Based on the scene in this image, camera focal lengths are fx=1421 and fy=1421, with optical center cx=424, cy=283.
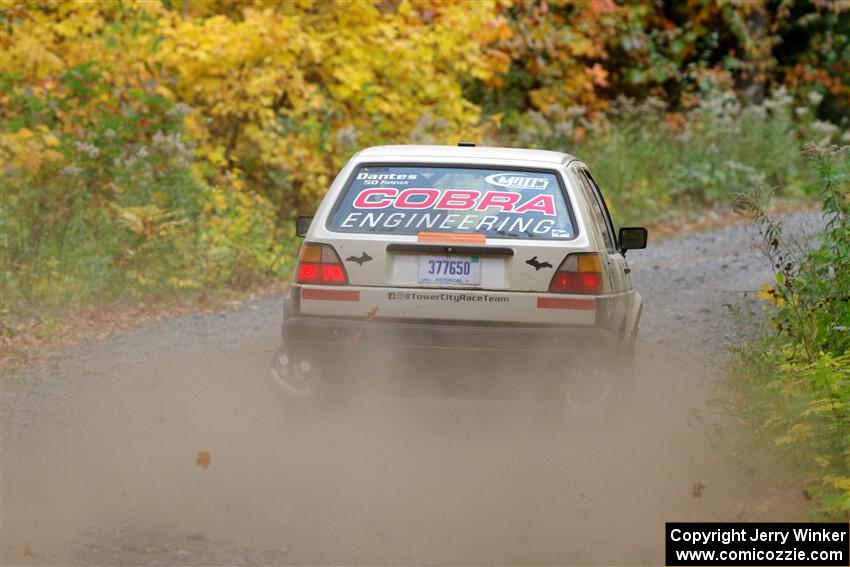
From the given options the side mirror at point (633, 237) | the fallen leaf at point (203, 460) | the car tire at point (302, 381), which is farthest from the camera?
the side mirror at point (633, 237)

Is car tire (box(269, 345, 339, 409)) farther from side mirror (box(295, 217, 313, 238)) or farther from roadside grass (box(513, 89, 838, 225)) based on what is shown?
roadside grass (box(513, 89, 838, 225))

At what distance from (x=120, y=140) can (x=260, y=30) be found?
1.84 metres

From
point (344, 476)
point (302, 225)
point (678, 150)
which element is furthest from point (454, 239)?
point (678, 150)

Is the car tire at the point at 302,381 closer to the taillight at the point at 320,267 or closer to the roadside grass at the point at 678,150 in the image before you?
the taillight at the point at 320,267

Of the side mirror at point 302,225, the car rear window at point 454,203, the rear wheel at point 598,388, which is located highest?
the car rear window at point 454,203

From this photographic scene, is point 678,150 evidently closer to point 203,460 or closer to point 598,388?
point 598,388

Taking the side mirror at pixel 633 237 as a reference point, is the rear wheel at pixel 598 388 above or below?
below

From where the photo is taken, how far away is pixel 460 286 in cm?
734

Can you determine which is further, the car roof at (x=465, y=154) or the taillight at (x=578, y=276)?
the car roof at (x=465, y=154)

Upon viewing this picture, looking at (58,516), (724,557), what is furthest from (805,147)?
(58,516)

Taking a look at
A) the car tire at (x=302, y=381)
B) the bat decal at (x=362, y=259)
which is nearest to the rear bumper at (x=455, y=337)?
the car tire at (x=302, y=381)

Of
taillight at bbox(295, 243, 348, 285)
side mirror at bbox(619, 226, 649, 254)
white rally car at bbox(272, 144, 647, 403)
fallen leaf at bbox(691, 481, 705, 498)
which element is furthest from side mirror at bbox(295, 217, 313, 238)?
fallen leaf at bbox(691, 481, 705, 498)

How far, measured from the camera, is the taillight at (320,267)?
746cm

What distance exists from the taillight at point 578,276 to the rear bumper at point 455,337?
202 mm
